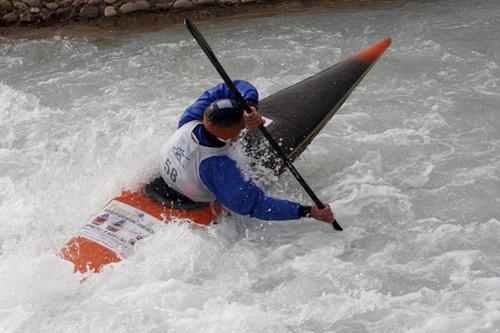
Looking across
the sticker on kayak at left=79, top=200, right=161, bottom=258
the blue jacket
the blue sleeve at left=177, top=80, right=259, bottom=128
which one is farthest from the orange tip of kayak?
the sticker on kayak at left=79, top=200, right=161, bottom=258

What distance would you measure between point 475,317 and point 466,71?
3.83 meters

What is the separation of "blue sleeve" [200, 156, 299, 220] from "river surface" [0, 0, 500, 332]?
0.33 metres

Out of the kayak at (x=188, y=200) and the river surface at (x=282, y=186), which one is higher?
the kayak at (x=188, y=200)

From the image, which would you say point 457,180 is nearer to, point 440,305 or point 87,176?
point 440,305

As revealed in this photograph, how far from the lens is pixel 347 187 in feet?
17.5

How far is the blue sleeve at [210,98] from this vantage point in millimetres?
4684

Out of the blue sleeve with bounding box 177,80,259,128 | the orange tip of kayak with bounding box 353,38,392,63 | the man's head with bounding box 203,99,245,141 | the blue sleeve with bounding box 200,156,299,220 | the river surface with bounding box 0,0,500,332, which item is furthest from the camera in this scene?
the orange tip of kayak with bounding box 353,38,392,63

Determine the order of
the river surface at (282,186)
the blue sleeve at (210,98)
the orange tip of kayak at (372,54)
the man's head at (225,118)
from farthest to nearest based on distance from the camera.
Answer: the orange tip of kayak at (372,54) < the blue sleeve at (210,98) < the man's head at (225,118) < the river surface at (282,186)

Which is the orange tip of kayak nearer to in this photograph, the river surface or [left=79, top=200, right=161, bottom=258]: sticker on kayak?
the river surface

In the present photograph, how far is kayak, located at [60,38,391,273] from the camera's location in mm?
4336

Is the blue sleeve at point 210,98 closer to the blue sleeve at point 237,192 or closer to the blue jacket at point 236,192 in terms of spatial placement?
the blue jacket at point 236,192

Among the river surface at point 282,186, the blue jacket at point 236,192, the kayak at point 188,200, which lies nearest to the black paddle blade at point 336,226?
the river surface at point 282,186

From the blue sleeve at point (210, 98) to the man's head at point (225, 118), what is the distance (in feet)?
1.51

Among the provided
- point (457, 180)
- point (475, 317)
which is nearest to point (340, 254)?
point (475, 317)
